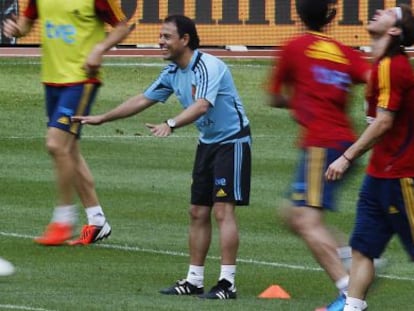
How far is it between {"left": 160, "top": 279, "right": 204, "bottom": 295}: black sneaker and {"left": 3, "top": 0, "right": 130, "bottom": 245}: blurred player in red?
2046mm

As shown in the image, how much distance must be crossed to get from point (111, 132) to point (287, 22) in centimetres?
1091

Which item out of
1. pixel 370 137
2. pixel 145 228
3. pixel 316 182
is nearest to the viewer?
pixel 370 137

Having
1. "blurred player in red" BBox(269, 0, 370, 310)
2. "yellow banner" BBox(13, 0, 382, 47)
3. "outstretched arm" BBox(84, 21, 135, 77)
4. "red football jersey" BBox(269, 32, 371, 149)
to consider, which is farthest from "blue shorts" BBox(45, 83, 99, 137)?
"yellow banner" BBox(13, 0, 382, 47)

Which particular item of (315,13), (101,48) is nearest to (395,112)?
(315,13)

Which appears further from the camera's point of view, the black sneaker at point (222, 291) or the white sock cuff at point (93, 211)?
the white sock cuff at point (93, 211)

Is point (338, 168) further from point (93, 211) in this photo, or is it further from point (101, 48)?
point (93, 211)

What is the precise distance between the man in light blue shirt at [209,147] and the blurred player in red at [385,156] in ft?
4.46

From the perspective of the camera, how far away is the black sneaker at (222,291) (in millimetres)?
10086

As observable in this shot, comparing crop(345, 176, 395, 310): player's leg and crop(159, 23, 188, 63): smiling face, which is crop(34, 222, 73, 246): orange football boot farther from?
crop(345, 176, 395, 310): player's leg

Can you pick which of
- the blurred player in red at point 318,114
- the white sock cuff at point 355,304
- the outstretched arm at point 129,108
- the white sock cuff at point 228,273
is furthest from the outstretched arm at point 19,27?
the white sock cuff at point 355,304

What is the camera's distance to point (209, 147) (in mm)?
10383

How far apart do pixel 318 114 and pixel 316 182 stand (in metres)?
0.43

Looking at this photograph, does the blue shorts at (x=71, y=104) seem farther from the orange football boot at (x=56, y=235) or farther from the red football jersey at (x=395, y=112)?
the red football jersey at (x=395, y=112)

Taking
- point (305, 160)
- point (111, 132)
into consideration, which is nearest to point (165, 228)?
point (305, 160)
